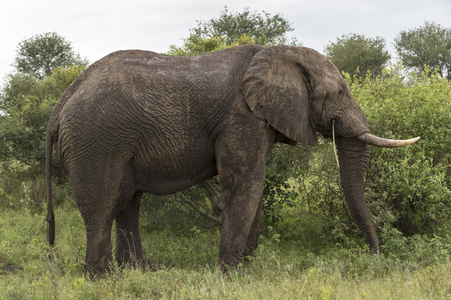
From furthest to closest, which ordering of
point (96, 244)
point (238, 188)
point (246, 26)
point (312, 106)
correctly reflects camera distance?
point (246, 26), point (312, 106), point (238, 188), point (96, 244)

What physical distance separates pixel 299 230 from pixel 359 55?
28550mm

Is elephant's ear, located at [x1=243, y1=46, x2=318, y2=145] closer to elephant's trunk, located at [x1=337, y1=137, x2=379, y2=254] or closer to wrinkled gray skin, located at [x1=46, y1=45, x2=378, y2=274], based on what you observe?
wrinkled gray skin, located at [x1=46, y1=45, x2=378, y2=274]

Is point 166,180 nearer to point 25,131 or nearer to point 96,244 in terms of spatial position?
point 96,244

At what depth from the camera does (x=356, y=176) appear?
24.0ft

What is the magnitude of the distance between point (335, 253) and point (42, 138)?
7.95 metres

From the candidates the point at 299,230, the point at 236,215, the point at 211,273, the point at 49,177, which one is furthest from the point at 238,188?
the point at 299,230

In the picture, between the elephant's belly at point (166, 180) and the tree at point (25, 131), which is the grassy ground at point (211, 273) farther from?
the tree at point (25, 131)

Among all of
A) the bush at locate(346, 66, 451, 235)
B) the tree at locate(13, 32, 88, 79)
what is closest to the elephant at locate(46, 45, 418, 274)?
the bush at locate(346, 66, 451, 235)

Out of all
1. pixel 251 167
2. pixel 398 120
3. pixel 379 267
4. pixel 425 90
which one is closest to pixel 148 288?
pixel 251 167

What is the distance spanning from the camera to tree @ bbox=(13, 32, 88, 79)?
32.4 m

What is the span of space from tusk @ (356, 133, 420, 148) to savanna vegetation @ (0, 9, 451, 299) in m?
1.07

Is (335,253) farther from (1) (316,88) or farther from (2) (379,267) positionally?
(1) (316,88)

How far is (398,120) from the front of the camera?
8203 millimetres

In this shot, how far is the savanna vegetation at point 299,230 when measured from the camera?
19.1ft
